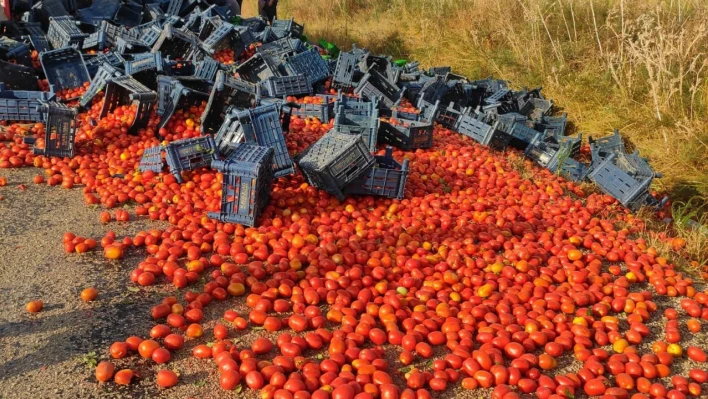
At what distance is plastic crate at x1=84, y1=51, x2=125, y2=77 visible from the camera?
8578mm

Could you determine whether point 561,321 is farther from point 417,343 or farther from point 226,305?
point 226,305

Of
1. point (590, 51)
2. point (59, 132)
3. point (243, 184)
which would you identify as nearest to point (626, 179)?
point (243, 184)

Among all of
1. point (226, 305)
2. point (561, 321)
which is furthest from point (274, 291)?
point (561, 321)

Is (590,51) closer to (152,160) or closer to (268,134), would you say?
(268,134)

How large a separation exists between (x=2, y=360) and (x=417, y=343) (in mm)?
2622

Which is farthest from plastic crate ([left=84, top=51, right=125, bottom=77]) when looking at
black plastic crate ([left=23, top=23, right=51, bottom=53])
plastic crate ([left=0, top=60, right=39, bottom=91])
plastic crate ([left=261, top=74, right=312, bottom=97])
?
plastic crate ([left=261, top=74, right=312, bottom=97])

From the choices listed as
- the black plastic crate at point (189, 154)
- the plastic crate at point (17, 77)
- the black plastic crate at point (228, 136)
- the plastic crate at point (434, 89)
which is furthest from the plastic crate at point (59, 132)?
the plastic crate at point (434, 89)

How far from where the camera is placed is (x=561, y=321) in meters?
4.06

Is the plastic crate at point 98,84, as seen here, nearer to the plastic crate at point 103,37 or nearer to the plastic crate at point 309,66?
the plastic crate at point 103,37

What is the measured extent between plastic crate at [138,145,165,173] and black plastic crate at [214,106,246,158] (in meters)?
0.65

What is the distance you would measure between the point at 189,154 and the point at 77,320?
98.6 inches

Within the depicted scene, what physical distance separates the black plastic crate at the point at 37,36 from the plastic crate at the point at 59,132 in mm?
4316

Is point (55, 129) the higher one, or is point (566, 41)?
point (566, 41)

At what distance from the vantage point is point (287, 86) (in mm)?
8766
